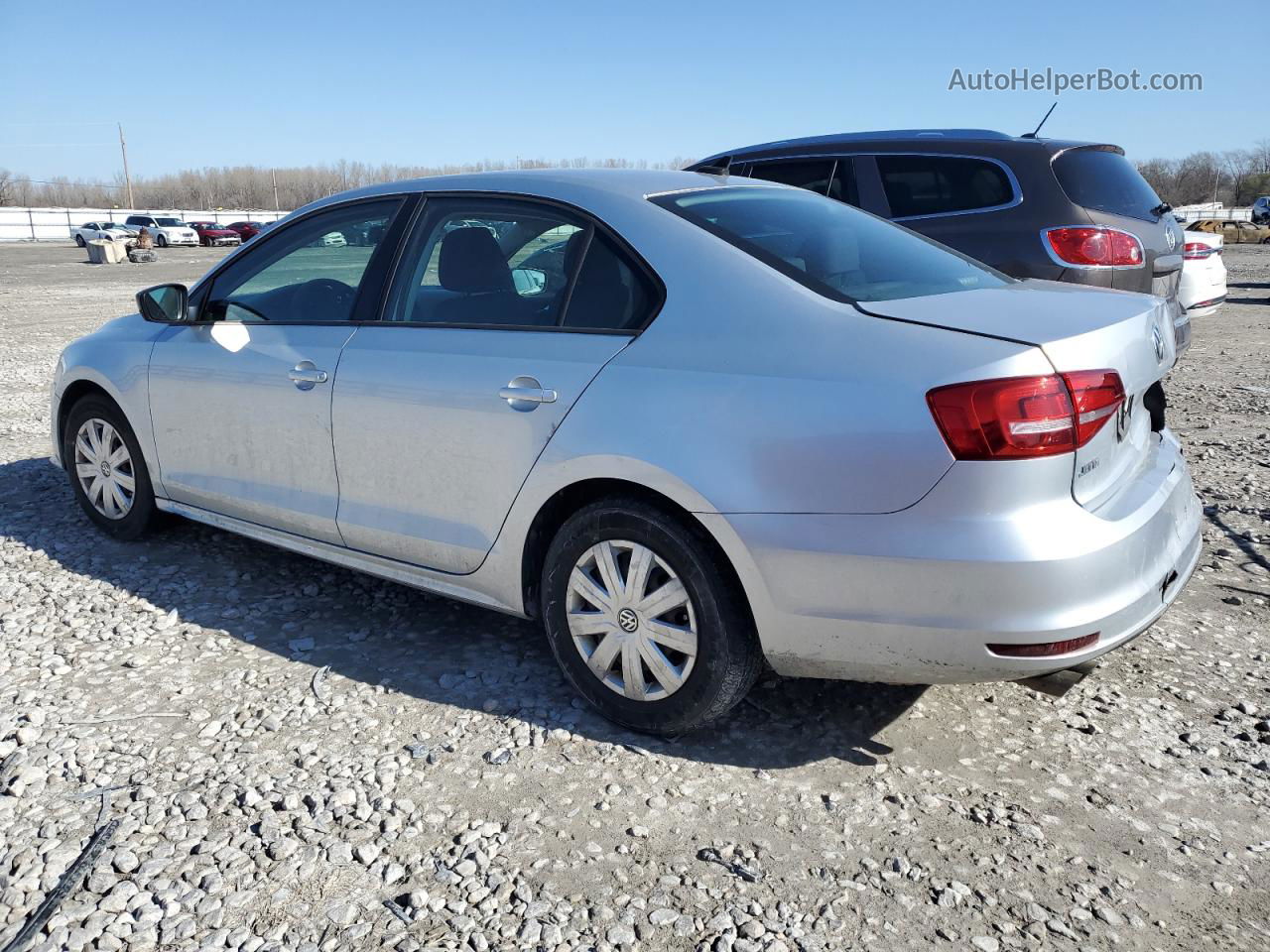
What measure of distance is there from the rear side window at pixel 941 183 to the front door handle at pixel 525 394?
168 inches

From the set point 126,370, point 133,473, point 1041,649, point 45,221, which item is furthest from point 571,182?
point 45,221

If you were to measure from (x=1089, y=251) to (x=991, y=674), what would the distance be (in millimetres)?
4213

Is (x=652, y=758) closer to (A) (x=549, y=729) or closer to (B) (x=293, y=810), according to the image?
(A) (x=549, y=729)

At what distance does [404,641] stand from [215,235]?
54.6 m

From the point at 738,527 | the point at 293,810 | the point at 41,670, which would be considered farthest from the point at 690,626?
the point at 41,670

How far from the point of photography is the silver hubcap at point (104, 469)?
16.3ft

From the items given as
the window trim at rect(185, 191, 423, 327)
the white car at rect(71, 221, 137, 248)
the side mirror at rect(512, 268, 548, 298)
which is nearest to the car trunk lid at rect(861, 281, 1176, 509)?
the side mirror at rect(512, 268, 548, 298)

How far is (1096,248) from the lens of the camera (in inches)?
243

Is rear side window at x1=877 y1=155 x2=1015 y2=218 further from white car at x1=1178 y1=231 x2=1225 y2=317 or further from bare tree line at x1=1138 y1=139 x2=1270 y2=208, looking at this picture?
bare tree line at x1=1138 y1=139 x2=1270 y2=208

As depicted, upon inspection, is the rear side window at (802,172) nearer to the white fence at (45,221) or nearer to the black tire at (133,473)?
the black tire at (133,473)

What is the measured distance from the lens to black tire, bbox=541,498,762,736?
2984 millimetres

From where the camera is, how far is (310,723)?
11.0 feet

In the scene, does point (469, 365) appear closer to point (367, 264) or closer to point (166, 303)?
point (367, 264)

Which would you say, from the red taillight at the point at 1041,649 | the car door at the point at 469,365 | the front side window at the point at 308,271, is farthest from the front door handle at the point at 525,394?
the red taillight at the point at 1041,649
